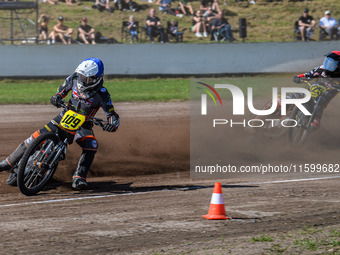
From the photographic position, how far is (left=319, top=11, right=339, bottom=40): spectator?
2353cm

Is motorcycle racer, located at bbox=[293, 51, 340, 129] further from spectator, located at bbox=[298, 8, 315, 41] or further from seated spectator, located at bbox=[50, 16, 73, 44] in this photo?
spectator, located at bbox=[298, 8, 315, 41]

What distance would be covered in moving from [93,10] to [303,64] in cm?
909

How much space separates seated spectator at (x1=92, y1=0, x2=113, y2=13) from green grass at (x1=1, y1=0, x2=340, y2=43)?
0.80ft

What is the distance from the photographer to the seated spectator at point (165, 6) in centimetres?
2526

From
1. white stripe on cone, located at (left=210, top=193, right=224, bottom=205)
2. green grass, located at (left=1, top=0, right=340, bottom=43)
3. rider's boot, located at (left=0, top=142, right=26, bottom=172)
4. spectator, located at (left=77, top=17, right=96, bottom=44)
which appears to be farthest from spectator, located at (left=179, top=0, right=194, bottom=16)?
white stripe on cone, located at (left=210, top=193, right=224, bottom=205)

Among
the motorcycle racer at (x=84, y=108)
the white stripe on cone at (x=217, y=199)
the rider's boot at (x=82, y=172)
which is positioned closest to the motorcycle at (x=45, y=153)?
the motorcycle racer at (x=84, y=108)

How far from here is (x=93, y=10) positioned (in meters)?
24.9

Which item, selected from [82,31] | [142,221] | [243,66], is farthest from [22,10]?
[142,221]

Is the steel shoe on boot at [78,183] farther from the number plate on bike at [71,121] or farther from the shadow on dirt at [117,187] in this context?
the number plate on bike at [71,121]

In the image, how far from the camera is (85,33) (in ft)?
73.0

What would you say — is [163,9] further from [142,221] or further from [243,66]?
[142,221]

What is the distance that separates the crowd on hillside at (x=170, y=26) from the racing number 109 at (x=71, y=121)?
14.4m

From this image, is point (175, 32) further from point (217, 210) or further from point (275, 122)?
point (217, 210)

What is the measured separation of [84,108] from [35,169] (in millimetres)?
1090
